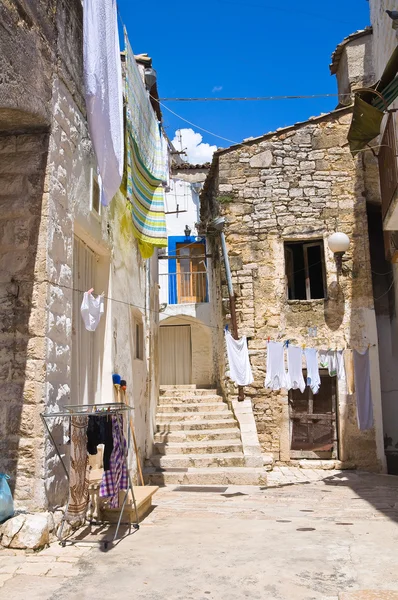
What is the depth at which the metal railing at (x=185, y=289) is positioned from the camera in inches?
706

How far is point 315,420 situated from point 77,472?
7776 millimetres

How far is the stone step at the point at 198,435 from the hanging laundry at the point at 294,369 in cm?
147

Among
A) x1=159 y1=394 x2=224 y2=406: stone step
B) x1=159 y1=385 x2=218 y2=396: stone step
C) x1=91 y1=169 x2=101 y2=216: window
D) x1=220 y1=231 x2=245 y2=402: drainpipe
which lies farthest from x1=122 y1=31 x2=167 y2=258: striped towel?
x1=159 y1=385 x2=218 y2=396: stone step

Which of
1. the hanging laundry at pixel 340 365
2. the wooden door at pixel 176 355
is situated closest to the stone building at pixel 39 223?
the hanging laundry at pixel 340 365

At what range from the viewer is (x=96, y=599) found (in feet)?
11.6

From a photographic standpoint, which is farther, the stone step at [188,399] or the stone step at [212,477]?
the stone step at [188,399]

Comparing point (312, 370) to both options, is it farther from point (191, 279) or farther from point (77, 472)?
point (191, 279)

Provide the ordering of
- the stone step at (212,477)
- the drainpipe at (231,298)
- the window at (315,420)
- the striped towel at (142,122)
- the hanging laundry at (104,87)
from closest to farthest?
1. the hanging laundry at (104,87)
2. the striped towel at (142,122)
3. the stone step at (212,477)
4. the window at (315,420)
5. the drainpipe at (231,298)

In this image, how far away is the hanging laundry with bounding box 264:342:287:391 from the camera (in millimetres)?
10805

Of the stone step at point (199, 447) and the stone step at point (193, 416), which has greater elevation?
the stone step at point (193, 416)

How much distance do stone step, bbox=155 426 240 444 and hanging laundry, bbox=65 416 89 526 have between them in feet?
20.2

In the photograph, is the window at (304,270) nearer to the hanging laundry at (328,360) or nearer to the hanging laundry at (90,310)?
the hanging laundry at (328,360)

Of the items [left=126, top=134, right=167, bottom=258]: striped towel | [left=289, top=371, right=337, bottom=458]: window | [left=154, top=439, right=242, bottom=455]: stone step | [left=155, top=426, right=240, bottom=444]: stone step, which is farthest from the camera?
[left=289, top=371, right=337, bottom=458]: window

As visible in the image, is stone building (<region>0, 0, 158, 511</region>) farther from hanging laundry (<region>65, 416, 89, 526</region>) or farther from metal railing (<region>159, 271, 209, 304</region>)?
metal railing (<region>159, 271, 209, 304</region>)
